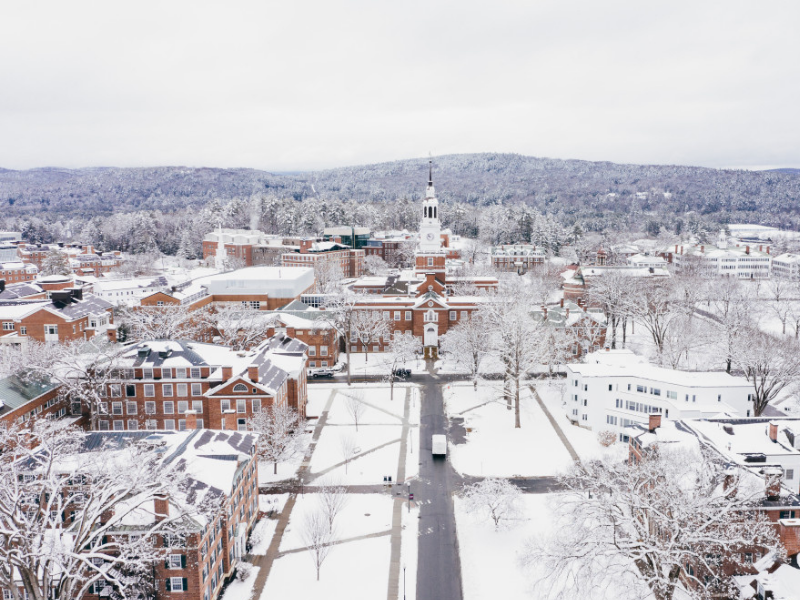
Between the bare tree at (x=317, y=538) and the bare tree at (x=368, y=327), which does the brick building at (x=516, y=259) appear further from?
the bare tree at (x=317, y=538)

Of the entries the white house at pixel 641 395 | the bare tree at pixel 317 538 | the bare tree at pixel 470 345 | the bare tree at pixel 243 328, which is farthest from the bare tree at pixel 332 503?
the bare tree at pixel 243 328

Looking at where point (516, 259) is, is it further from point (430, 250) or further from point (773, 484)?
point (773, 484)

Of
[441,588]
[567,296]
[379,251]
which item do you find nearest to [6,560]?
[441,588]

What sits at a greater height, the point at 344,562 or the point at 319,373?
the point at 319,373

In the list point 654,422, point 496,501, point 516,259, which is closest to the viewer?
point 496,501

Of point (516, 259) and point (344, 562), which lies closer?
point (344, 562)

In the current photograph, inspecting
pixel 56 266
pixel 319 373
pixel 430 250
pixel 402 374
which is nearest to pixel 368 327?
pixel 319 373
